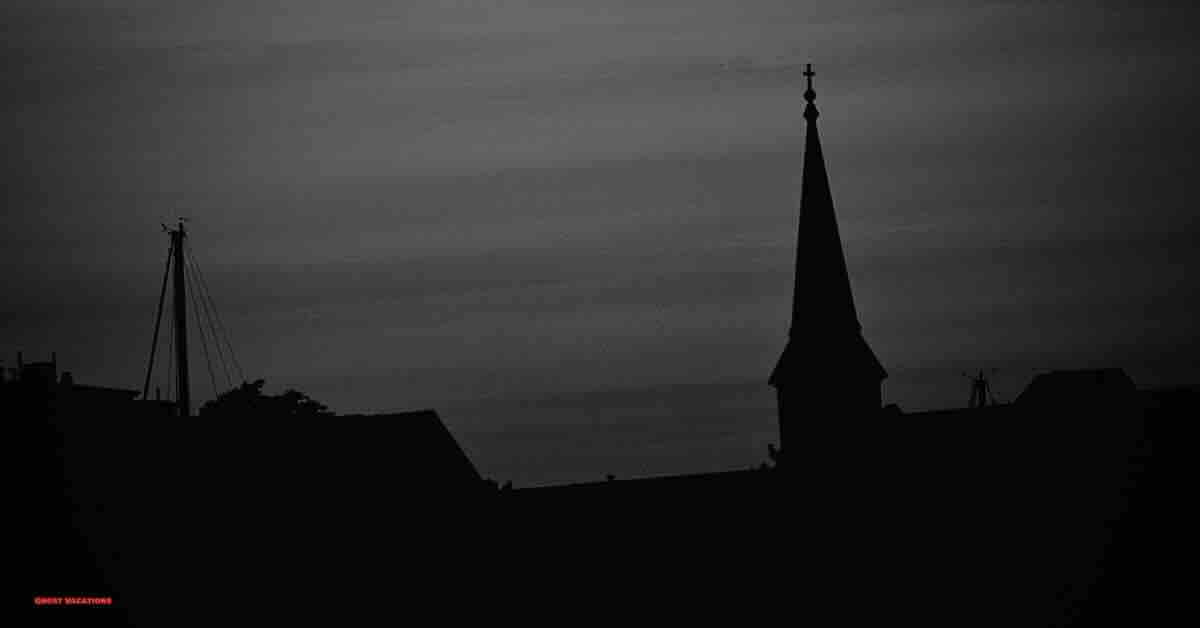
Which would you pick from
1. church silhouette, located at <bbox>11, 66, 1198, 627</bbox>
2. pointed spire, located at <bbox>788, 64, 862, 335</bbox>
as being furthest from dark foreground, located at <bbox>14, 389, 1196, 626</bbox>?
pointed spire, located at <bbox>788, 64, 862, 335</bbox>

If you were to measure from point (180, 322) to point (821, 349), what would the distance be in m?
22.9

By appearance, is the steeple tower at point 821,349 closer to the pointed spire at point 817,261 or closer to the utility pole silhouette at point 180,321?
the pointed spire at point 817,261

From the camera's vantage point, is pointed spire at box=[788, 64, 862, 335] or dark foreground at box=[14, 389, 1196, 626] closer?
dark foreground at box=[14, 389, 1196, 626]

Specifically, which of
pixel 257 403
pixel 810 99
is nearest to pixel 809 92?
pixel 810 99

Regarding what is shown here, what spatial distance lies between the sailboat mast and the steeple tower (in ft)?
71.0

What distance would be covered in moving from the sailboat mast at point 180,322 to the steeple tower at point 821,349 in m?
21.6

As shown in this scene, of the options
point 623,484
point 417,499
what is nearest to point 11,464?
point 417,499

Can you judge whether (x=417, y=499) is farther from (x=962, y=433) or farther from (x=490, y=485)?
(x=962, y=433)

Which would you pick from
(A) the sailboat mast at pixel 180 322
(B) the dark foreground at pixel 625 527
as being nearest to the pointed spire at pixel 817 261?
(B) the dark foreground at pixel 625 527

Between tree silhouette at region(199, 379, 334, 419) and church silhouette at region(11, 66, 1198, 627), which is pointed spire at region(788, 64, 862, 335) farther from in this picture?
tree silhouette at region(199, 379, 334, 419)

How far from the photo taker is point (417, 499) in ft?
241

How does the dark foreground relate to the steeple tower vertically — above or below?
below

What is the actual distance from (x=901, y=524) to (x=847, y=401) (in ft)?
16.2

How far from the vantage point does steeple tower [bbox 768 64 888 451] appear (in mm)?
77500
